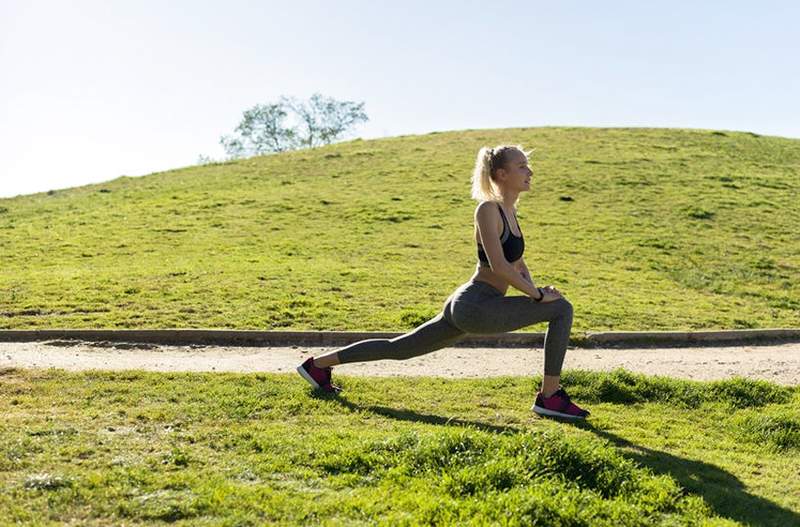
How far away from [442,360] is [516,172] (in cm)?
476

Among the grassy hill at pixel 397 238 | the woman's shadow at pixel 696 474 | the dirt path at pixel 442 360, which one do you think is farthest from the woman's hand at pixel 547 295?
the grassy hill at pixel 397 238

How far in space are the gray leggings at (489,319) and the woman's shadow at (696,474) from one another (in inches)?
24.0

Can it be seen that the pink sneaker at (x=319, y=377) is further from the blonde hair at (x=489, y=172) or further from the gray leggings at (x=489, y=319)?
the blonde hair at (x=489, y=172)

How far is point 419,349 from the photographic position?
24.2ft

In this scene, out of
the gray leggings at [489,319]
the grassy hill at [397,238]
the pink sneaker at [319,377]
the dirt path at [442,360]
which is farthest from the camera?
the grassy hill at [397,238]

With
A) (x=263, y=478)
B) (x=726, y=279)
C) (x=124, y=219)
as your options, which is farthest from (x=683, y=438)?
(x=124, y=219)

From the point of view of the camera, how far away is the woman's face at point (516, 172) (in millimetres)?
6844

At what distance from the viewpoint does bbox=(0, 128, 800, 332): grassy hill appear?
15.0 meters

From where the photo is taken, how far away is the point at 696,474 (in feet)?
19.6

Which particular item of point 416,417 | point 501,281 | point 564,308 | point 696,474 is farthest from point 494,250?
point 696,474

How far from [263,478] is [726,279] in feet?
55.9

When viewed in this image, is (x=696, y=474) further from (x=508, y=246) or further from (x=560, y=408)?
(x=508, y=246)

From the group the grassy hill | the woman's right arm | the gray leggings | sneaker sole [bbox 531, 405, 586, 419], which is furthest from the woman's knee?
the grassy hill

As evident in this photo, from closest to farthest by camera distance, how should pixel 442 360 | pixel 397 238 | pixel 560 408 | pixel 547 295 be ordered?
pixel 547 295
pixel 560 408
pixel 442 360
pixel 397 238
